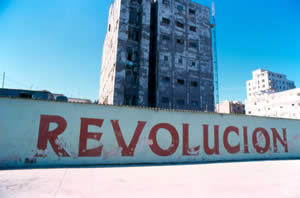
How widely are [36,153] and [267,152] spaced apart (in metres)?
20.4

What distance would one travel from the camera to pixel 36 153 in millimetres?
11164

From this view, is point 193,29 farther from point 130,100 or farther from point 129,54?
point 130,100

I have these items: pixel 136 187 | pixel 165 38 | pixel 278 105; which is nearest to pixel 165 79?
pixel 165 38

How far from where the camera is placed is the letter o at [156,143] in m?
13.7

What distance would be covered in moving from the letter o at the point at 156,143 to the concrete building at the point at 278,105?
203 ft

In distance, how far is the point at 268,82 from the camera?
9650 cm

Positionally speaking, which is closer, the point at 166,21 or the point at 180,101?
the point at 180,101

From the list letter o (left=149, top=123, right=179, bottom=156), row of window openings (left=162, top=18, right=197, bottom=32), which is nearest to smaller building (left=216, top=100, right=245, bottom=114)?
row of window openings (left=162, top=18, right=197, bottom=32)

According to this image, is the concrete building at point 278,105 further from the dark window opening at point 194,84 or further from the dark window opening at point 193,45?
the dark window opening at point 193,45

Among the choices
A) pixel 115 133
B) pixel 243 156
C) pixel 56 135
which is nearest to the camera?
pixel 56 135

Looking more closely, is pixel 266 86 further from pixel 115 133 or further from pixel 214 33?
pixel 115 133

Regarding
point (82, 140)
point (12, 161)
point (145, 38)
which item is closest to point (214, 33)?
point (145, 38)

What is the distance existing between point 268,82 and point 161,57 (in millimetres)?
88496

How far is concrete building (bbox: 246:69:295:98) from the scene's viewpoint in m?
96.3
